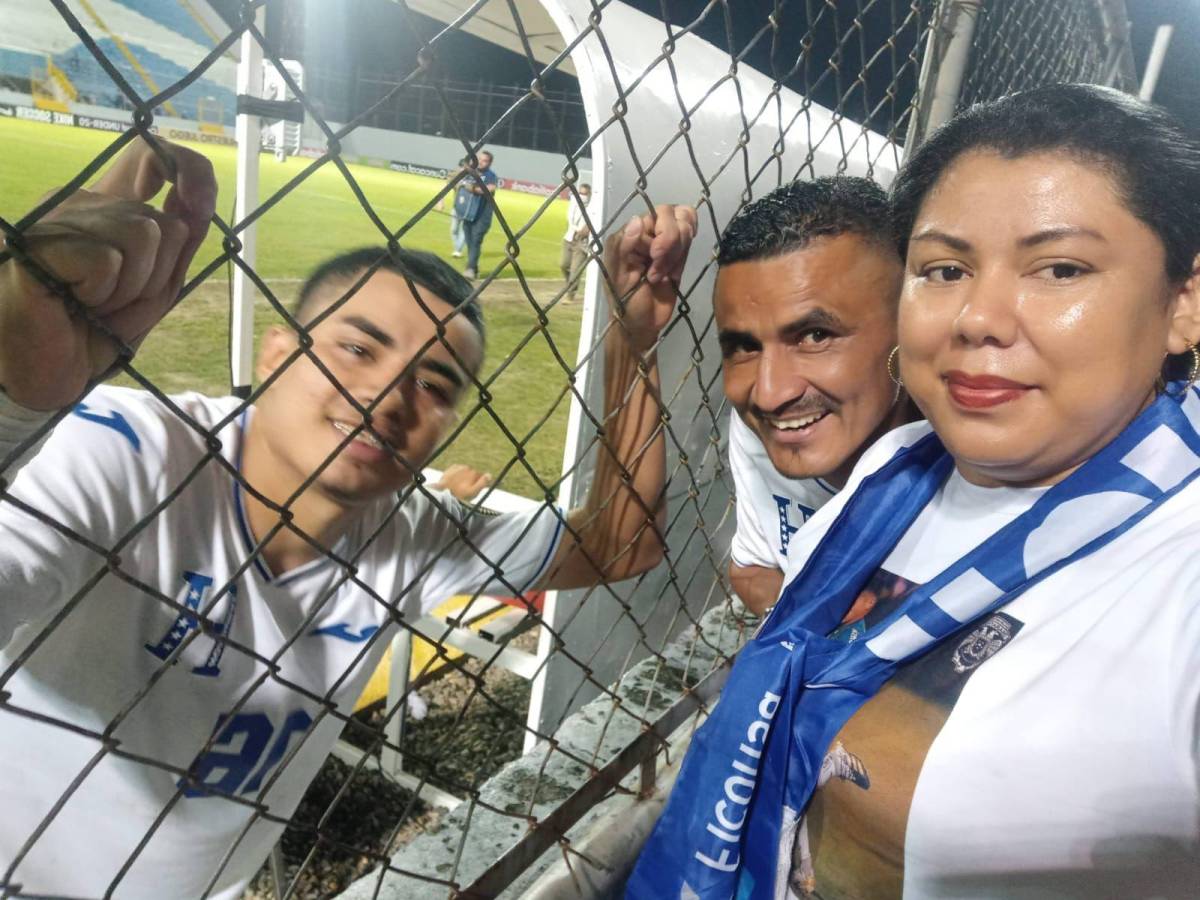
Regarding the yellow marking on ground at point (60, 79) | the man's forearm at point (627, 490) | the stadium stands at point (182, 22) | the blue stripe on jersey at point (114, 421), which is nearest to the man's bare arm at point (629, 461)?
the man's forearm at point (627, 490)

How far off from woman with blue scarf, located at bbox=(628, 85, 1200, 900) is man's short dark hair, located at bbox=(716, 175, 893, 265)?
391mm

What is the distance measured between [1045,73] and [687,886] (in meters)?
3.87

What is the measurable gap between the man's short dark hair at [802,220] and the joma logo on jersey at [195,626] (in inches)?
44.5

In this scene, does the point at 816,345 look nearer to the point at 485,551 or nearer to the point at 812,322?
the point at 812,322

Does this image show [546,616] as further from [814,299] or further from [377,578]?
[814,299]

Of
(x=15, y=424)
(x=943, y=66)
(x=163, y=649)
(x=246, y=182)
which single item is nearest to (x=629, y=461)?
(x=163, y=649)

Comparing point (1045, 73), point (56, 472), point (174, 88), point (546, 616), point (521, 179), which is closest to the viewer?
point (174, 88)

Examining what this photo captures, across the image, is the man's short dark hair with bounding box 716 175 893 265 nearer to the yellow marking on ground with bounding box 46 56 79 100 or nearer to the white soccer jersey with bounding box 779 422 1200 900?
the white soccer jersey with bounding box 779 422 1200 900

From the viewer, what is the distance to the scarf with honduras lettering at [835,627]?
95 cm

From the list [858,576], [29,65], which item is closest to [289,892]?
[858,576]

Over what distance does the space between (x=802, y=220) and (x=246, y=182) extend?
6.53 feet

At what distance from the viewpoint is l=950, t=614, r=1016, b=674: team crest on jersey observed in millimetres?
963

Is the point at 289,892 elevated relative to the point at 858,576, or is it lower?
lower

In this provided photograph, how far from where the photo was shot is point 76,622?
1.03 meters
